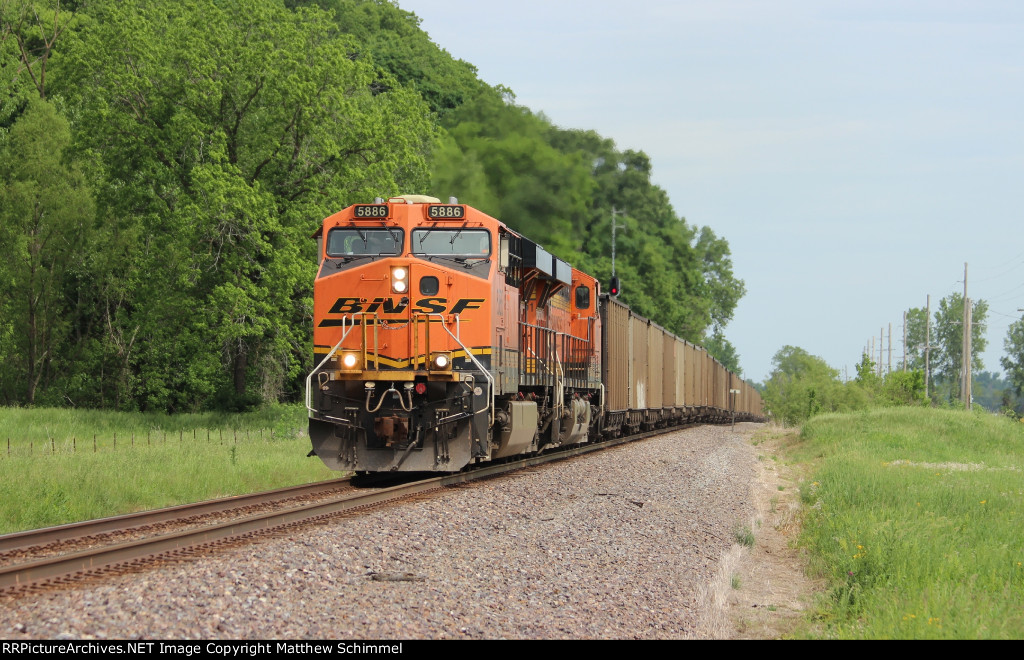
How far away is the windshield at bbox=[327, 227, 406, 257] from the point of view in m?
14.9

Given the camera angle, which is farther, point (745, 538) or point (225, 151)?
point (225, 151)

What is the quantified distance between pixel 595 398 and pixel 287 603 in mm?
17389

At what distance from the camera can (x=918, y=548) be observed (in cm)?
921

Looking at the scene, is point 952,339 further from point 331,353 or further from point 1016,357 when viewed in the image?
point 331,353

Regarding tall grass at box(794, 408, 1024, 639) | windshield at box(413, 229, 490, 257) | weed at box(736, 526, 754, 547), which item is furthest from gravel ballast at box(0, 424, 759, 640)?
windshield at box(413, 229, 490, 257)

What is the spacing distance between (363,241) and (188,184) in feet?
56.1

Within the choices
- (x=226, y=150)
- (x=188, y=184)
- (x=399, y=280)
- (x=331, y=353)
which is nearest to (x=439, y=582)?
(x=331, y=353)

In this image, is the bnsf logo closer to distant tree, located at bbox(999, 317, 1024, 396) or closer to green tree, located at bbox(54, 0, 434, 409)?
green tree, located at bbox(54, 0, 434, 409)

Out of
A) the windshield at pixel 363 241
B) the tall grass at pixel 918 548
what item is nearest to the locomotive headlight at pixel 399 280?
the windshield at pixel 363 241

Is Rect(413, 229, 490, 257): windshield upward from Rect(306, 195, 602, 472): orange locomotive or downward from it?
upward

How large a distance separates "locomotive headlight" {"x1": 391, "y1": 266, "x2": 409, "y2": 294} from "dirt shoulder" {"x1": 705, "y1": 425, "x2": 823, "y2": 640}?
19.3 feet

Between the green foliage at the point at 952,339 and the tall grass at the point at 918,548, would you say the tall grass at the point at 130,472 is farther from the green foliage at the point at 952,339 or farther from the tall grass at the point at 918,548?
the green foliage at the point at 952,339
